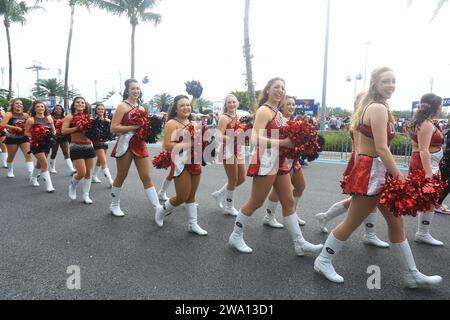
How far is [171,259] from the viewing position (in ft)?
11.7

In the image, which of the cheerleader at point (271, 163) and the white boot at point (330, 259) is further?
the cheerleader at point (271, 163)

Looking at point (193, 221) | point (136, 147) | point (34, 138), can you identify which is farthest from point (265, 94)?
point (34, 138)

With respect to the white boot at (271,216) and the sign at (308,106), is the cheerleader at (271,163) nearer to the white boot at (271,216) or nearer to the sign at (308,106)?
the white boot at (271,216)

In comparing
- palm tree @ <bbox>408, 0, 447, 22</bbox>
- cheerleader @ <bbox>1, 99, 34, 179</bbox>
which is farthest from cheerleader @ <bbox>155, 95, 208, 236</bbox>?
palm tree @ <bbox>408, 0, 447, 22</bbox>

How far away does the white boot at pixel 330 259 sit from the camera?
3072 millimetres

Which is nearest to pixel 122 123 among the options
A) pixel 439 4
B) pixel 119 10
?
pixel 439 4

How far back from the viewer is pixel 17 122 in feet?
25.2

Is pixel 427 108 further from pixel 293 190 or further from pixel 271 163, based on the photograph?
pixel 271 163

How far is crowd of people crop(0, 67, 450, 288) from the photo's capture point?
290cm

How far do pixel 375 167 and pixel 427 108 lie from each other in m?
1.70

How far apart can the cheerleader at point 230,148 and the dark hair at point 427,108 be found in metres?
2.24

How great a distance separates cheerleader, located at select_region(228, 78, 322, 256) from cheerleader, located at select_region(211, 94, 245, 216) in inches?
52.5

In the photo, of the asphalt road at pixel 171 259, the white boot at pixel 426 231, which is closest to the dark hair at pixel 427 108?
the white boot at pixel 426 231

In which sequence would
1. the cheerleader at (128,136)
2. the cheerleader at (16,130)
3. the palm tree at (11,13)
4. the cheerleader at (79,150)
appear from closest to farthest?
the cheerleader at (128,136) < the cheerleader at (79,150) < the cheerleader at (16,130) < the palm tree at (11,13)
